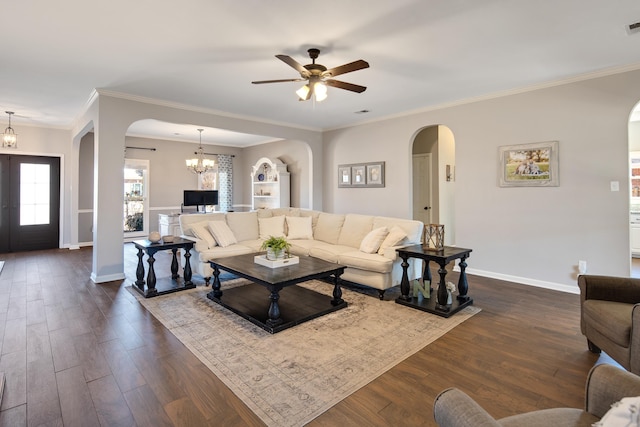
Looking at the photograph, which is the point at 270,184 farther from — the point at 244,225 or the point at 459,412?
the point at 459,412

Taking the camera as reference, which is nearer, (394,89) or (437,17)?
(437,17)

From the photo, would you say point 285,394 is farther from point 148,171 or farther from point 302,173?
point 148,171

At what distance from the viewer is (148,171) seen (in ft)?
27.5

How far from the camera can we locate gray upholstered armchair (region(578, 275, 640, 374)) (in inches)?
76.1

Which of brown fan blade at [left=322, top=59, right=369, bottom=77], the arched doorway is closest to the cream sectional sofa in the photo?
brown fan blade at [left=322, top=59, right=369, bottom=77]

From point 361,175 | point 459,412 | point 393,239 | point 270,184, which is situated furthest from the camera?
point 270,184

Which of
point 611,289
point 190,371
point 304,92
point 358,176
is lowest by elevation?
point 190,371

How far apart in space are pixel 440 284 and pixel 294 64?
2640 mm

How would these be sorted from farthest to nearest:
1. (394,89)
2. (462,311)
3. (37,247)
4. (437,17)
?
(37,247) → (394,89) → (462,311) → (437,17)

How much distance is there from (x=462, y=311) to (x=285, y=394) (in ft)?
7.40

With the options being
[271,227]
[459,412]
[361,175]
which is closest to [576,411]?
[459,412]

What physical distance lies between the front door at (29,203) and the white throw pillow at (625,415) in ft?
30.3

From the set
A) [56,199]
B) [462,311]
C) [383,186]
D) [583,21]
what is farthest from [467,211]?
[56,199]

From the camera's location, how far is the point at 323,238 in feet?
17.4
